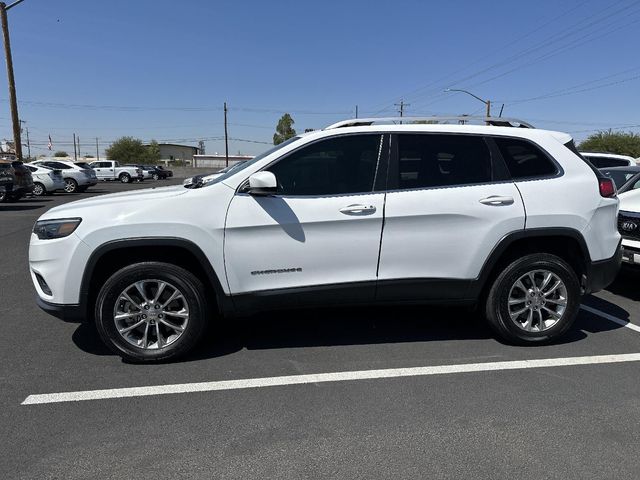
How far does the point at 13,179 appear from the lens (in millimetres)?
16391

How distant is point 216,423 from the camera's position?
3031 millimetres

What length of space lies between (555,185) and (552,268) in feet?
2.28

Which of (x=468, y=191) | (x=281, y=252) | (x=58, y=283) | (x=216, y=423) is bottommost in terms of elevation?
(x=216, y=423)

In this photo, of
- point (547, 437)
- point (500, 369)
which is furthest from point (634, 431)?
point (500, 369)

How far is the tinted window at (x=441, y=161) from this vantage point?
3975 mm

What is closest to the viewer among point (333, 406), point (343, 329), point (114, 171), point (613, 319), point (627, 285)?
point (333, 406)

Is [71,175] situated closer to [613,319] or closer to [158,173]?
[158,173]

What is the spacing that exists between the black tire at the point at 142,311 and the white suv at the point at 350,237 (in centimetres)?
1

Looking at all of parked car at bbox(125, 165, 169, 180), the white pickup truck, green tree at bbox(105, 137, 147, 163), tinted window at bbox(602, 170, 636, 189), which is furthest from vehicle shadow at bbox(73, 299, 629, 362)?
green tree at bbox(105, 137, 147, 163)

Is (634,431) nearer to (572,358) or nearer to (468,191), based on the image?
(572,358)

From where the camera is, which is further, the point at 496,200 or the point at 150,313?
the point at 496,200

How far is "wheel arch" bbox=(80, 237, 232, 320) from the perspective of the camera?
3.63 m

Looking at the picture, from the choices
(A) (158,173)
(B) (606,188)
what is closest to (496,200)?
(B) (606,188)

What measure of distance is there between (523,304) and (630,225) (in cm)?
246
